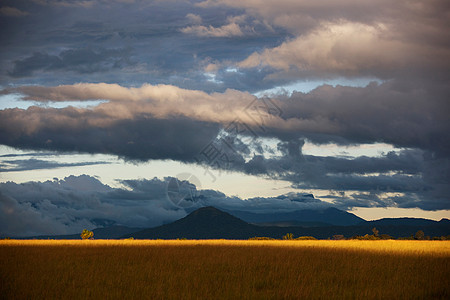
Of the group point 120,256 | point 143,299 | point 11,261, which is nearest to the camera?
point 143,299

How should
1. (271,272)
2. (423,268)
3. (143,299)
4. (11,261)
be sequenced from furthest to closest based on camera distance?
1. (11,261)
2. (423,268)
3. (271,272)
4. (143,299)

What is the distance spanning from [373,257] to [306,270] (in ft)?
32.9

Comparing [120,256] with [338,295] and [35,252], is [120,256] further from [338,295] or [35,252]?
[338,295]

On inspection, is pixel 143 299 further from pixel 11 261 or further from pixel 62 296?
pixel 11 261

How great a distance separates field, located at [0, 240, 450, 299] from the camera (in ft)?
69.1

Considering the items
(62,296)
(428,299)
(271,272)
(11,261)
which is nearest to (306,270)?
(271,272)

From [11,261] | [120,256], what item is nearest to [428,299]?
[120,256]

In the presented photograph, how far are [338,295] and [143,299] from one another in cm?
828

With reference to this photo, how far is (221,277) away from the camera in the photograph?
2564cm

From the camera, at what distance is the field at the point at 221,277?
21062mm

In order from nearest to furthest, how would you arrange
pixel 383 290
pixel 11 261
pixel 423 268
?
pixel 383 290 → pixel 423 268 → pixel 11 261

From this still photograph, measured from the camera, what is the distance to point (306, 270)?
→ 28.5 metres

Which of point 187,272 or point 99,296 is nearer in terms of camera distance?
point 99,296

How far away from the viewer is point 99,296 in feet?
67.8
